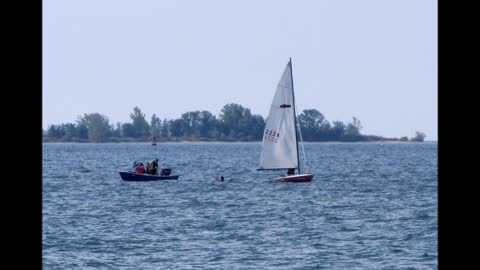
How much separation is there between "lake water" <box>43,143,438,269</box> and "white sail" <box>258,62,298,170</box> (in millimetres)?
2135

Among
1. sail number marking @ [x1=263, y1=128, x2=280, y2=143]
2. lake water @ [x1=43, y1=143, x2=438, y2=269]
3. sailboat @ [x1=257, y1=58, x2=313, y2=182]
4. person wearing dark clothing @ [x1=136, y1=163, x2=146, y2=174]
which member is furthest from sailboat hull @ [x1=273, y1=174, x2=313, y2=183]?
person wearing dark clothing @ [x1=136, y1=163, x2=146, y2=174]

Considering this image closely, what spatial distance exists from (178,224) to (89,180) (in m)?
45.0

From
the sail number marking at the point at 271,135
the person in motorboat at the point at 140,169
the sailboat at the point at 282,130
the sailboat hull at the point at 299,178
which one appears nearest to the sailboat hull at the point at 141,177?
the person in motorboat at the point at 140,169

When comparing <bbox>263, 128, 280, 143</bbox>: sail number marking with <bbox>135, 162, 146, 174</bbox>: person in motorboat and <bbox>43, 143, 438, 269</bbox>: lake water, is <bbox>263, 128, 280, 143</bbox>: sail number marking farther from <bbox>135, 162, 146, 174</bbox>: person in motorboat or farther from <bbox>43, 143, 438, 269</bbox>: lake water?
<bbox>135, 162, 146, 174</bbox>: person in motorboat

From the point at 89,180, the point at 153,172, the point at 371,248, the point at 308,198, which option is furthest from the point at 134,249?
the point at 89,180

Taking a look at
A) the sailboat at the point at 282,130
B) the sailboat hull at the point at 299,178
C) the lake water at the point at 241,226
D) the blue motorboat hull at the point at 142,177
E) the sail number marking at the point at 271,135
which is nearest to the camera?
the lake water at the point at 241,226

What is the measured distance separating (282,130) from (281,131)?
3.6 inches

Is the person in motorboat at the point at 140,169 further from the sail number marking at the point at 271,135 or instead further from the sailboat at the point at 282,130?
the sail number marking at the point at 271,135

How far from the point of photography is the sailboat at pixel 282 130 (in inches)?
2699

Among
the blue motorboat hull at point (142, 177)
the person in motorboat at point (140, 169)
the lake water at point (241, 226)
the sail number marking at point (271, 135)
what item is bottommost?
the lake water at point (241, 226)

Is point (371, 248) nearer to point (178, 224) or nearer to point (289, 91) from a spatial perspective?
point (178, 224)

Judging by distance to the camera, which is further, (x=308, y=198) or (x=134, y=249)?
(x=308, y=198)

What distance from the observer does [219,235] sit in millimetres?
42156
